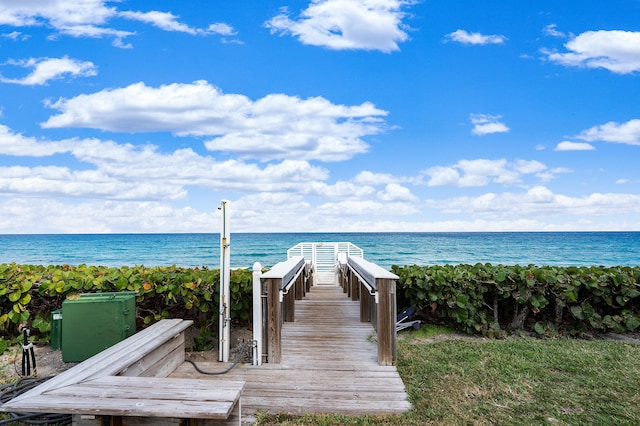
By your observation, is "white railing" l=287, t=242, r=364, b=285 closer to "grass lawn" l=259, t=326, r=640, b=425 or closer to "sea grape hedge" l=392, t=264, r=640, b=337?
"sea grape hedge" l=392, t=264, r=640, b=337

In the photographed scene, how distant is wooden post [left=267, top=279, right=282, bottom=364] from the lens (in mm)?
4516

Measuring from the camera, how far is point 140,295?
17.0ft

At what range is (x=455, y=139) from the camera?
24.8 m

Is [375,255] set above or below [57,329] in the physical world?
below

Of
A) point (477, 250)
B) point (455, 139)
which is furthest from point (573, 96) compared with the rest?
point (477, 250)

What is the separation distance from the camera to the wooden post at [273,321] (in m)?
4.52

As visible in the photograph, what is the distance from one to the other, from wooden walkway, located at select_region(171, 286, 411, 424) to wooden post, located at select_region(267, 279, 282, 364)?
4.1 inches

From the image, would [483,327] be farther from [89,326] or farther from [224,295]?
[89,326]

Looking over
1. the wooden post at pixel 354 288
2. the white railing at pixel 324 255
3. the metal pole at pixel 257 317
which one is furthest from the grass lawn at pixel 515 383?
the white railing at pixel 324 255

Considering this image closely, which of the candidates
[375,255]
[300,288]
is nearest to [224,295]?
[300,288]

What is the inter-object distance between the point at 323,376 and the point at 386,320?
86cm

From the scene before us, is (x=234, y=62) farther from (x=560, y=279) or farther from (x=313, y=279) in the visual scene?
(x=560, y=279)

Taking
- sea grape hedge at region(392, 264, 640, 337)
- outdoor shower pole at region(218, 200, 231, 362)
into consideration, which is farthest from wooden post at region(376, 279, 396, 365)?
outdoor shower pole at region(218, 200, 231, 362)

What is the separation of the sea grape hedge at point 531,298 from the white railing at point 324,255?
19.7 feet
